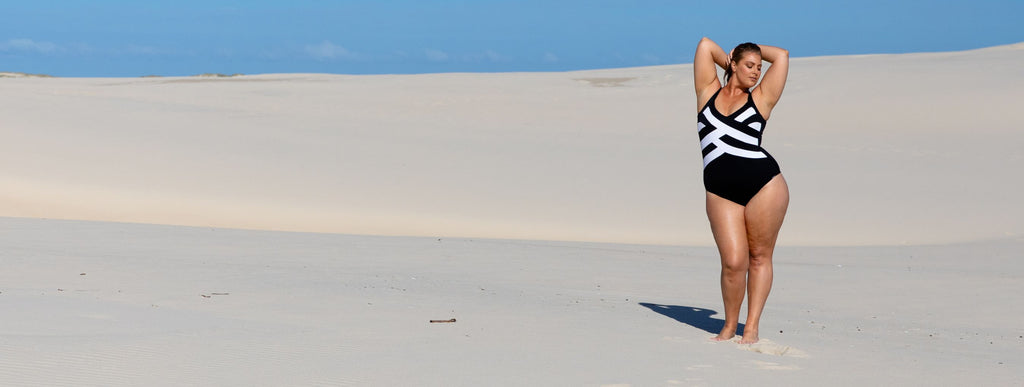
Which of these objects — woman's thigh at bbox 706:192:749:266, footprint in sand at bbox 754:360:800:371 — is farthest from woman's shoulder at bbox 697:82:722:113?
footprint in sand at bbox 754:360:800:371

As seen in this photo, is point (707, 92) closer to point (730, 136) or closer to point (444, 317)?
point (730, 136)

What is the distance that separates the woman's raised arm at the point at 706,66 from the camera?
17.9 ft

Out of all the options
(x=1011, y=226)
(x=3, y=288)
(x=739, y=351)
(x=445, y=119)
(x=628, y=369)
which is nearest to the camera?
(x=628, y=369)

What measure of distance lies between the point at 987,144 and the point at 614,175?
881 centimetres

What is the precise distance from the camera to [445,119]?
26062 millimetres

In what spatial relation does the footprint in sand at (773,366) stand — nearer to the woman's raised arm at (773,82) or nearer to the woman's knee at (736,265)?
the woman's knee at (736,265)

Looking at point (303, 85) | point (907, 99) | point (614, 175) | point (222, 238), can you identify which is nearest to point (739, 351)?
point (222, 238)

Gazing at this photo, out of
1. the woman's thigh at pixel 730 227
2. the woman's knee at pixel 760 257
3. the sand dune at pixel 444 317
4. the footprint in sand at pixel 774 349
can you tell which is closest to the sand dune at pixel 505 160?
the sand dune at pixel 444 317

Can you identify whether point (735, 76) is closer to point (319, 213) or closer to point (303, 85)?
point (319, 213)

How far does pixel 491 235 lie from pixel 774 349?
896 cm

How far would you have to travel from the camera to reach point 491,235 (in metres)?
14.0

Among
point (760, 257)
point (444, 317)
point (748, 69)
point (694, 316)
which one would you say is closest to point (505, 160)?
point (694, 316)

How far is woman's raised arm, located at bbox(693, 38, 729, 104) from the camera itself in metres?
5.45

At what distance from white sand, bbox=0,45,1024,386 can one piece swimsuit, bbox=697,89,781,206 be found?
72 centimetres
